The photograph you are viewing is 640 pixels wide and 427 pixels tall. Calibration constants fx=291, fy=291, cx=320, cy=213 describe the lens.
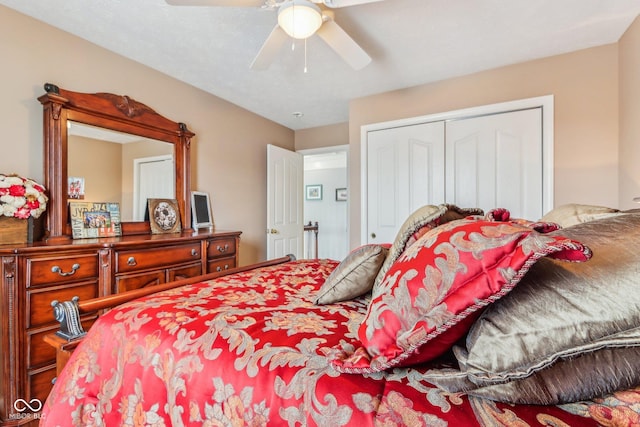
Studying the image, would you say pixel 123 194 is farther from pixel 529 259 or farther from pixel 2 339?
pixel 529 259

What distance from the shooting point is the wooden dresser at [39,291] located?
150 centimetres

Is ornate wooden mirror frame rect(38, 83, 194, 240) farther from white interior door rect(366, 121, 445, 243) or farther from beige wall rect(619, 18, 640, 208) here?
beige wall rect(619, 18, 640, 208)

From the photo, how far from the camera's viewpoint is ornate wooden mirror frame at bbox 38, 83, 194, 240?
6.32 ft

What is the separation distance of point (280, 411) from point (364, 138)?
3.00 m

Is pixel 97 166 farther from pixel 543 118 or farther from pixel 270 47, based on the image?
pixel 543 118

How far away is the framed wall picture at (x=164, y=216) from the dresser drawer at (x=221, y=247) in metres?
0.44

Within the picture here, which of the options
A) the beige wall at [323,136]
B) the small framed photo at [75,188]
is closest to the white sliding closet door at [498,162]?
the beige wall at [323,136]

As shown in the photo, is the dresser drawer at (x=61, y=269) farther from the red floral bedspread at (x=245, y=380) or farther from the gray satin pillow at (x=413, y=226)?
the gray satin pillow at (x=413, y=226)

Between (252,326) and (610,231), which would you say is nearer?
(610,231)

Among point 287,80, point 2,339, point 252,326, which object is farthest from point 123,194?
point 252,326

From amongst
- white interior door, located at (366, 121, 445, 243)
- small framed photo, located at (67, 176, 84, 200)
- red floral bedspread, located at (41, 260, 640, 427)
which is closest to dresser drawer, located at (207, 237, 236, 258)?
small framed photo, located at (67, 176, 84, 200)

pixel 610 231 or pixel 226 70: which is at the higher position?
pixel 226 70

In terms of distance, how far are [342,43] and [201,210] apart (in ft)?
6.77

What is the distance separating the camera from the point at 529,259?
0.52 meters
